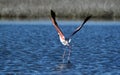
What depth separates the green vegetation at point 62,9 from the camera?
6038 centimetres

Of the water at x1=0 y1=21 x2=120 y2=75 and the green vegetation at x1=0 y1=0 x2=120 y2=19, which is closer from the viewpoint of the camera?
the water at x1=0 y1=21 x2=120 y2=75

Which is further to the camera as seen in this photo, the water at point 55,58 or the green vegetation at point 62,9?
the green vegetation at point 62,9

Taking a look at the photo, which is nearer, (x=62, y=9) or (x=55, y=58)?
(x=55, y=58)

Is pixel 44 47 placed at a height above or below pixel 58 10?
below

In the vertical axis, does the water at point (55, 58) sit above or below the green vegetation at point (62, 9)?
below

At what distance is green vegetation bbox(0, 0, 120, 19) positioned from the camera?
2377 inches

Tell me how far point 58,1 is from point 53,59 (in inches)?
1645

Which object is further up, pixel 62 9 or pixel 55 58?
pixel 62 9

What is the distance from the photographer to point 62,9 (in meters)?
61.1

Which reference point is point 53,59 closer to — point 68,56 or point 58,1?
point 68,56

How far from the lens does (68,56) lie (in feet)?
82.6

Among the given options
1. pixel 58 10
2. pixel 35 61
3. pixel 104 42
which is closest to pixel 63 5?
pixel 58 10

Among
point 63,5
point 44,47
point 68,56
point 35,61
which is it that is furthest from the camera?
point 63,5

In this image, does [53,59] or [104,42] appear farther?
[104,42]
